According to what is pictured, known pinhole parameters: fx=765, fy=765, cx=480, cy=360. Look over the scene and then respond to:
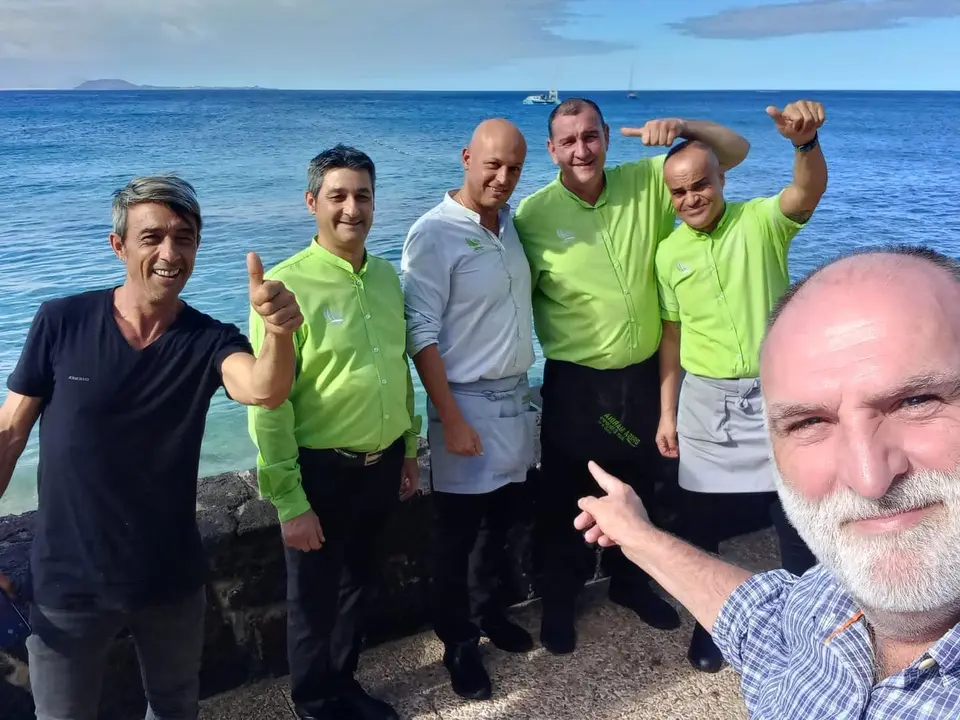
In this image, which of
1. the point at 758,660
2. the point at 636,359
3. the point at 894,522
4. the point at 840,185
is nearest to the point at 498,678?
the point at 636,359

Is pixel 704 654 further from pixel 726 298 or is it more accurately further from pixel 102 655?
pixel 102 655

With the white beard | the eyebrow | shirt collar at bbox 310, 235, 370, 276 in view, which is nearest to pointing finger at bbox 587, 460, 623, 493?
the white beard

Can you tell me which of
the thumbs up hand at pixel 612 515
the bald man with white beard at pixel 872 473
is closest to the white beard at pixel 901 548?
the bald man with white beard at pixel 872 473

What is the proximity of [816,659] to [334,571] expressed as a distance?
6.17 ft

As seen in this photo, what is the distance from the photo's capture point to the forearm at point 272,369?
2.11 metres

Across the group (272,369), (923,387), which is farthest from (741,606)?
(272,369)

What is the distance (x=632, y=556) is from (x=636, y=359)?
150cm

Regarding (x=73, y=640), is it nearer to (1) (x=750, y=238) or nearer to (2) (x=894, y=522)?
(2) (x=894, y=522)

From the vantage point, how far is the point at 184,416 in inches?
86.9

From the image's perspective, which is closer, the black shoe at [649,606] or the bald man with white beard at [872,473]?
the bald man with white beard at [872,473]

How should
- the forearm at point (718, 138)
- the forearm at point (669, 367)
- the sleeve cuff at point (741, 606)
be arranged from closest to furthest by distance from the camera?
the sleeve cuff at point (741, 606)
the forearm at point (718, 138)
the forearm at point (669, 367)

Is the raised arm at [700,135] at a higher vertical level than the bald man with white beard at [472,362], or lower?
higher

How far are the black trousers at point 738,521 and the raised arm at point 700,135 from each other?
1.43m

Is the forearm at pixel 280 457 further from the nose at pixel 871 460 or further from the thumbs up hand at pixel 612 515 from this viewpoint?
the nose at pixel 871 460
